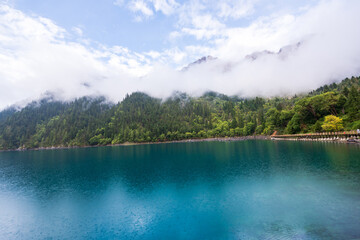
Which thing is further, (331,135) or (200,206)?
(331,135)

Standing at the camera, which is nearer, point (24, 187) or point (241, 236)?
point (241, 236)

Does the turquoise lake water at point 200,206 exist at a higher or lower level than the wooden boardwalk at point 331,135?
lower

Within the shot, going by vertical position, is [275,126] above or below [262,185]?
above

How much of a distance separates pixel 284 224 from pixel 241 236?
471 cm

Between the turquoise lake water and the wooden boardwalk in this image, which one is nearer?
the turquoise lake water

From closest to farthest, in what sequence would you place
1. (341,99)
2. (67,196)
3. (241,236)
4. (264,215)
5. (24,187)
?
(241,236)
(264,215)
(67,196)
(24,187)
(341,99)

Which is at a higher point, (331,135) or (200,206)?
(331,135)

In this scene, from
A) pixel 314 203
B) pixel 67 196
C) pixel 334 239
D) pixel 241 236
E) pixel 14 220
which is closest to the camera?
pixel 334 239

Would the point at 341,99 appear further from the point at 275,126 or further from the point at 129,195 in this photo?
the point at 129,195

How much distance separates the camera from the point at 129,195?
30438 mm

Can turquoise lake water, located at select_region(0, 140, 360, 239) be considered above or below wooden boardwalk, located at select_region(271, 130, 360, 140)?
below

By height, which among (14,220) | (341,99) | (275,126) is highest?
(341,99)

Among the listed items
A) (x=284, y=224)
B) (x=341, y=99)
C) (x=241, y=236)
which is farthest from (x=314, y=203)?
(x=341, y=99)

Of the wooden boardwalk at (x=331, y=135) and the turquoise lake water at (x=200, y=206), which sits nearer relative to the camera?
the turquoise lake water at (x=200, y=206)
